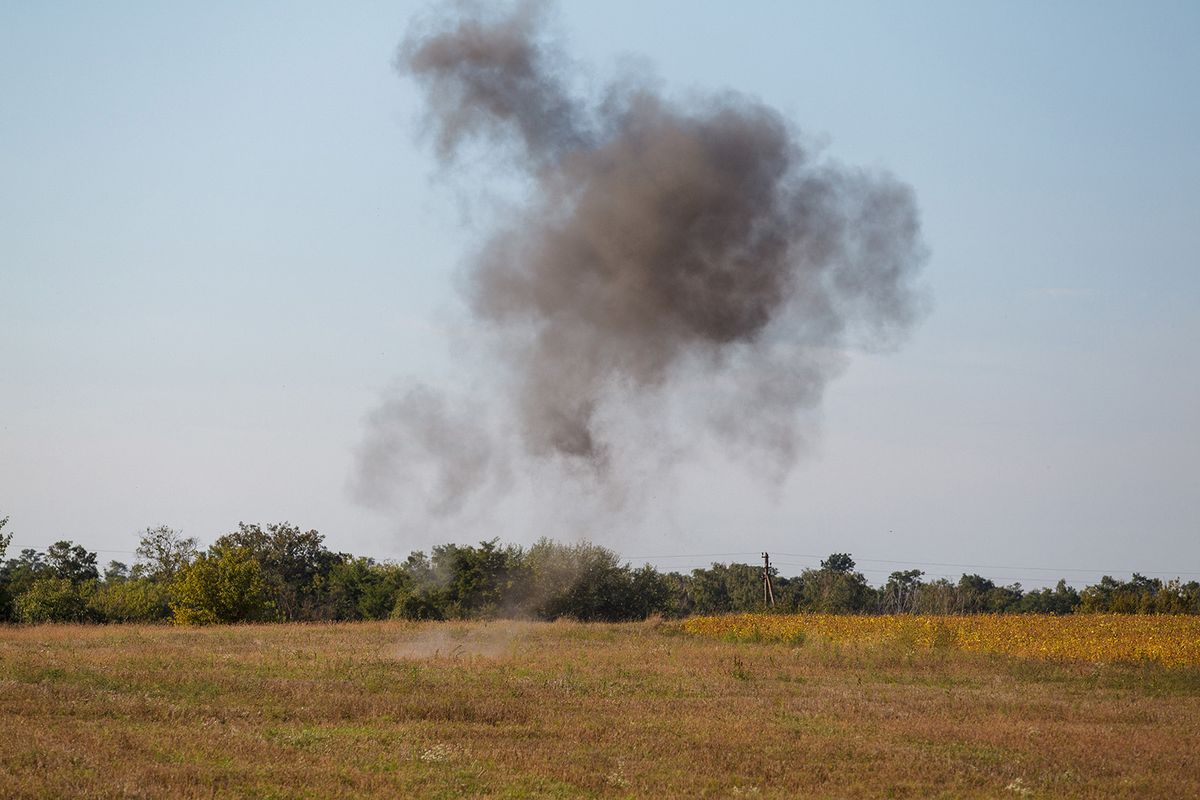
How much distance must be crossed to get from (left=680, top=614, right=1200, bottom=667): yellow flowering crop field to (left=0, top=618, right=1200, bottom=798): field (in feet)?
7.41

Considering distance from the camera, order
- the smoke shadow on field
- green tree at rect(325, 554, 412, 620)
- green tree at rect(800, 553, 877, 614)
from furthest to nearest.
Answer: green tree at rect(800, 553, 877, 614)
green tree at rect(325, 554, 412, 620)
the smoke shadow on field

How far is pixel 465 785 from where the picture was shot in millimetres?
15305

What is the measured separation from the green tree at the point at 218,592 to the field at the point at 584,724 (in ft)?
65.5

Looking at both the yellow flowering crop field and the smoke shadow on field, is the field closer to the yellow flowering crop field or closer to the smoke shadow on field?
the smoke shadow on field

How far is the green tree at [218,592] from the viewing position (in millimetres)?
56781

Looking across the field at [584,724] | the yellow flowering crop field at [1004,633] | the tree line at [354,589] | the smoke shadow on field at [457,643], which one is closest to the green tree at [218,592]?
the tree line at [354,589]

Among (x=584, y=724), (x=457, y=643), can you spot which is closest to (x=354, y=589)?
(x=457, y=643)

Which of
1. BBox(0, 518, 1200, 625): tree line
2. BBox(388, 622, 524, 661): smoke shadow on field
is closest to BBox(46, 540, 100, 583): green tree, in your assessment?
BBox(0, 518, 1200, 625): tree line

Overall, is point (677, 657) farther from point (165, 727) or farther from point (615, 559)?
point (615, 559)

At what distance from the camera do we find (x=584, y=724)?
68.3 ft

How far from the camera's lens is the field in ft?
51.3

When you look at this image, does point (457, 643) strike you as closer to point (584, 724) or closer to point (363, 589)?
point (584, 724)

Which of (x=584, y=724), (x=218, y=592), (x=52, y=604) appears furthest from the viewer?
(x=52, y=604)

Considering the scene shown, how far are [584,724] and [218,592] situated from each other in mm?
41606
